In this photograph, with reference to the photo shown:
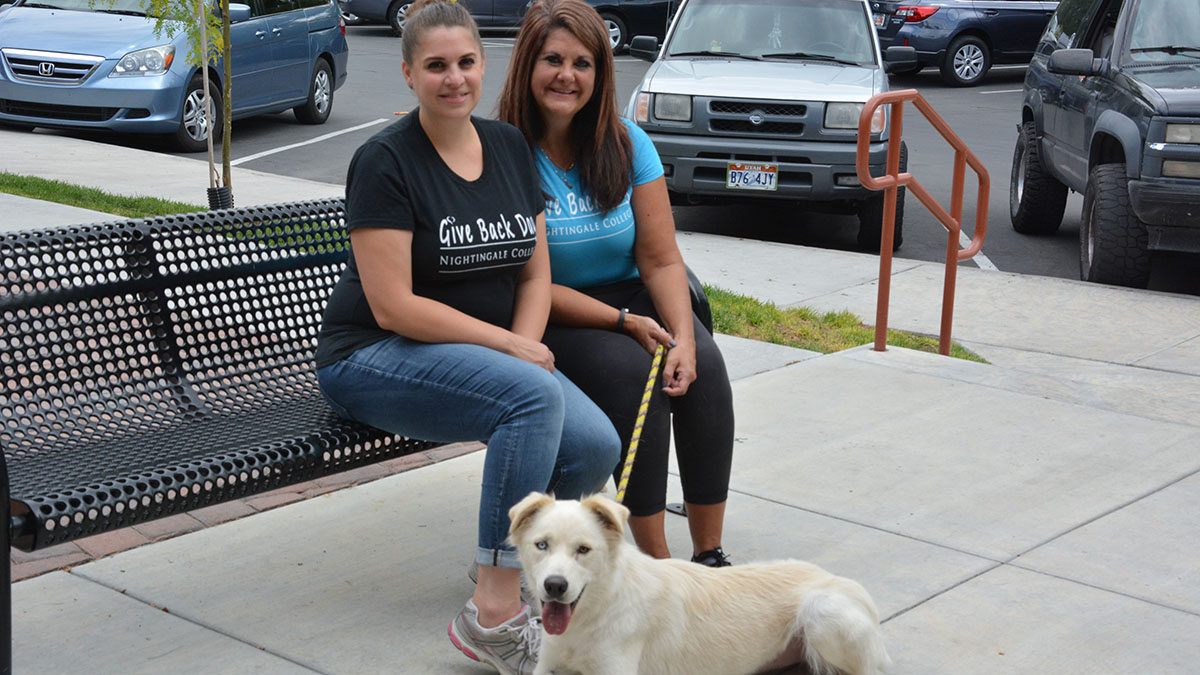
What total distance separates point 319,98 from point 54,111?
3159 mm

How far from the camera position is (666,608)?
3.01 m

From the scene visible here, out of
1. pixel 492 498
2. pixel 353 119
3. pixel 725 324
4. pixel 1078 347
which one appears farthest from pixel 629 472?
pixel 353 119

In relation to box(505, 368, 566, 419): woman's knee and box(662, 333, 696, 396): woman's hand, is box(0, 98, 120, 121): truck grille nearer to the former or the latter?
box(662, 333, 696, 396): woman's hand

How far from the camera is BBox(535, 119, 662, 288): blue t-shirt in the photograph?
383 cm

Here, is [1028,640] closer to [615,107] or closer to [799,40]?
[615,107]

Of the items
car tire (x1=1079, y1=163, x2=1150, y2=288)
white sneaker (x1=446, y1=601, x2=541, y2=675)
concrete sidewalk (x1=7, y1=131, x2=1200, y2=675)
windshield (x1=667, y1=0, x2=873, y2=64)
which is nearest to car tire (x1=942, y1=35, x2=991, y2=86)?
windshield (x1=667, y1=0, x2=873, y2=64)

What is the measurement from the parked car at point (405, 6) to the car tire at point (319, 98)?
371 inches

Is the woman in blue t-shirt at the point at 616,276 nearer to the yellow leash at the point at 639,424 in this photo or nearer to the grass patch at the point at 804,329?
the yellow leash at the point at 639,424

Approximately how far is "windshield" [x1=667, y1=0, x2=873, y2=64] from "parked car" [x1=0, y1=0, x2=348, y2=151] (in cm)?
433

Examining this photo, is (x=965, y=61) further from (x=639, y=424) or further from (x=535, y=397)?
(x=535, y=397)

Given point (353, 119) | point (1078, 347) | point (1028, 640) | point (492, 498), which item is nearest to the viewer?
point (492, 498)

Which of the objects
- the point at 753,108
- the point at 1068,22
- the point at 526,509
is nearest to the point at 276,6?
the point at 753,108

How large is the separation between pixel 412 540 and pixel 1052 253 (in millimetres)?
7209

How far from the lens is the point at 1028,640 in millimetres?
3500
